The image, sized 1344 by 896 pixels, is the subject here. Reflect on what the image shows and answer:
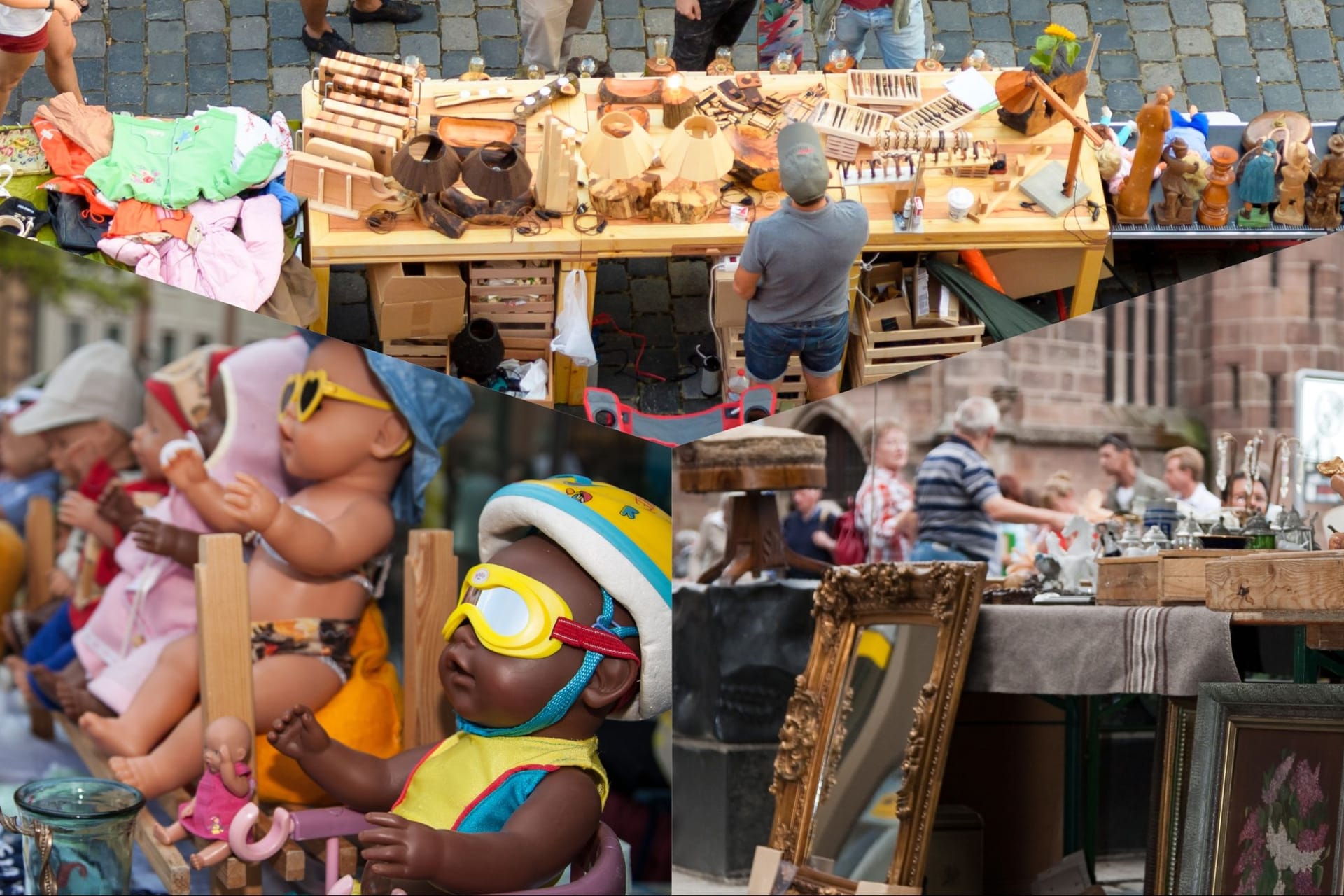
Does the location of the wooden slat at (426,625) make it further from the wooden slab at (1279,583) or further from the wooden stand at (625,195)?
the wooden stand at (625,195)

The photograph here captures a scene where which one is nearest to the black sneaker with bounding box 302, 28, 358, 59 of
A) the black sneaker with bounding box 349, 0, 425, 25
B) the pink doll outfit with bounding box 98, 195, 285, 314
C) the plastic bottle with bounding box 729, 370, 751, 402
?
the black sneaker with bounding box 349, 0, 425, 25

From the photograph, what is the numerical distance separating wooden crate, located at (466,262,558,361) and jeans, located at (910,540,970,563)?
143cm

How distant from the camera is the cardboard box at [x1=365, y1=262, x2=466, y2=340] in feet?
20.2

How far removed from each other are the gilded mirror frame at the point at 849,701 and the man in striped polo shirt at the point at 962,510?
979 mm

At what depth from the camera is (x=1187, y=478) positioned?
18.9 ft

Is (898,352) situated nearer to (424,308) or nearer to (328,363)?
(424,308)

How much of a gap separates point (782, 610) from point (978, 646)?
961mm

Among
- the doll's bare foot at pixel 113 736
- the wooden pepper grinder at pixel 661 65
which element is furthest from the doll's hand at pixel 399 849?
the wooden pepper grinder at pixel 661 65

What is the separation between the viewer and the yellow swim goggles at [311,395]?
12.1ft

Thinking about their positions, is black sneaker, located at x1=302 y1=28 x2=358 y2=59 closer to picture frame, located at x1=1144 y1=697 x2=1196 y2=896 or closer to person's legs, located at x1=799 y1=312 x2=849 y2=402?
person's legs, located at x1=799 y1=312 x2=849 y2=402

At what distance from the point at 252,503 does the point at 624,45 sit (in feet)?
14.8

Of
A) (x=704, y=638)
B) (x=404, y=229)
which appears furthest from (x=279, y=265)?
(x=704, y=638)

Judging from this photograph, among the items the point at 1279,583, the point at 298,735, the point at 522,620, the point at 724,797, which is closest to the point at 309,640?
the point at 298,735

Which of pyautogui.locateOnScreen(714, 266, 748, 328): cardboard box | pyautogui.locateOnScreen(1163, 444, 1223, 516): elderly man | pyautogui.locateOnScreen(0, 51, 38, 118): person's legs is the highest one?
pyautogui.locateOnScreen(0, 51, 38, 118): person's legs
